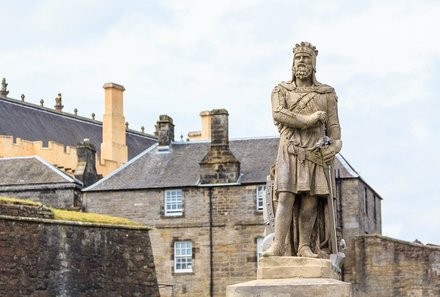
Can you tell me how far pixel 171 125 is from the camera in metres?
51.5

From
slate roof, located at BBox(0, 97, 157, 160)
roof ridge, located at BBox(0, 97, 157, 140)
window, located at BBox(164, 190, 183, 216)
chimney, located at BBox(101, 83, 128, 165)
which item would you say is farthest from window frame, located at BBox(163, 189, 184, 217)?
roof ridge, located at BBox(0, 97, 157, 140)

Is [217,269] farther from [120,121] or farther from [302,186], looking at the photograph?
[302,186]

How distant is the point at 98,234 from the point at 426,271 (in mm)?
15222

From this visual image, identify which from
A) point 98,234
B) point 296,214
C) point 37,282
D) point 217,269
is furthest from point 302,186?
point 217,269

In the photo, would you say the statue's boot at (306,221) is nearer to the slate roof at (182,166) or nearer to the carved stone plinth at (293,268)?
the carved stone plinth at (293,268)

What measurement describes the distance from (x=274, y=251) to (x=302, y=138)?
104 cm

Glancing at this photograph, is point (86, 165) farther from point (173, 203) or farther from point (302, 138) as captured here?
point (302, 138)

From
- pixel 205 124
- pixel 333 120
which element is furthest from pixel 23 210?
pixel 205 124

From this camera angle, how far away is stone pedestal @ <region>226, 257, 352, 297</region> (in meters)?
10.4

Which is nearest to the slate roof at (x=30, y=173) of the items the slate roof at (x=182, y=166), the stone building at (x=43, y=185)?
the stone building at (x=43, y=185)

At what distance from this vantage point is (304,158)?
10867mm

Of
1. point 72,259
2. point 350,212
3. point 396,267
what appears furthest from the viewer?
point 396,267

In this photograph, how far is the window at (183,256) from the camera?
156 feet

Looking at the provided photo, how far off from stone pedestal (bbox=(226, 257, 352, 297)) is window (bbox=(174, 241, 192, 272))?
121 ft
